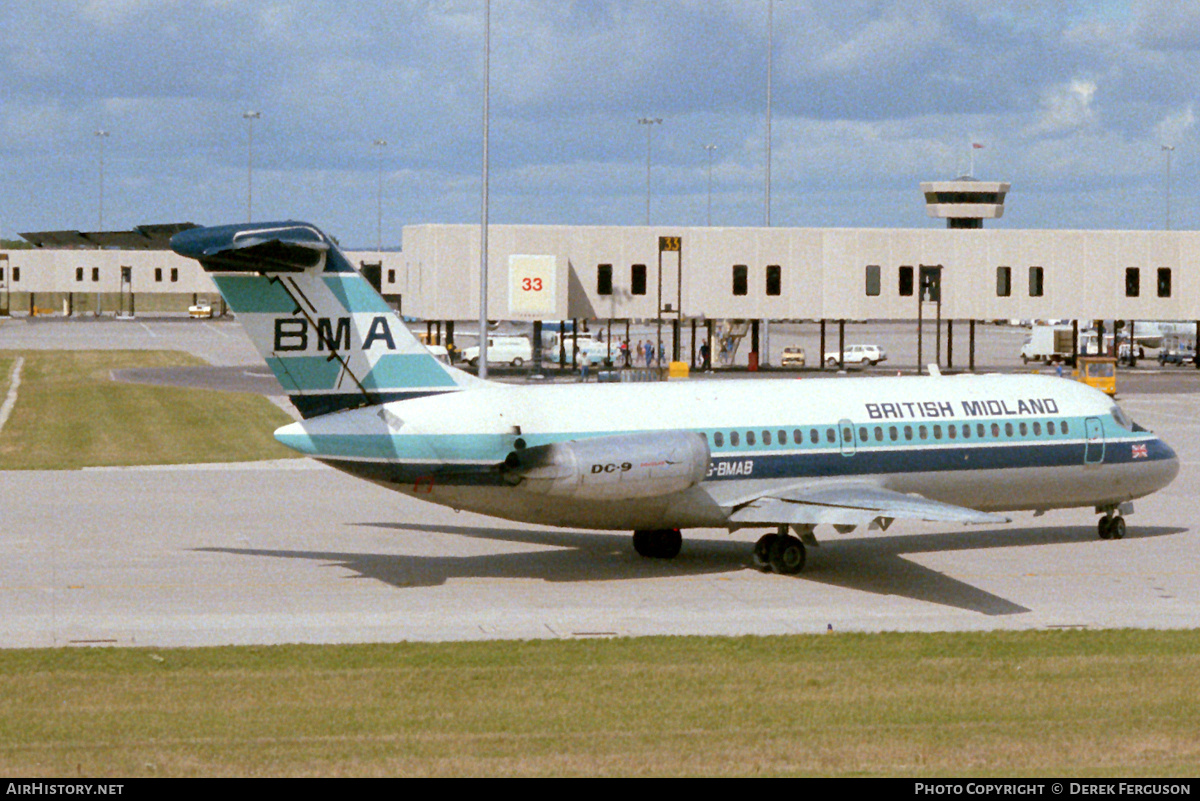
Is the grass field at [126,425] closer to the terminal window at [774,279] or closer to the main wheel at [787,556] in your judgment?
the main wheel at [787,556]

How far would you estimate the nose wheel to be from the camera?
30.1 meters

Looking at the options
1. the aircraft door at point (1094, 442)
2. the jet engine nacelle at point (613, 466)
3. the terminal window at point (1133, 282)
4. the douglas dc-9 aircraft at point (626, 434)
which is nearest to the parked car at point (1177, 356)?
the terminal window at point (1133, 282)

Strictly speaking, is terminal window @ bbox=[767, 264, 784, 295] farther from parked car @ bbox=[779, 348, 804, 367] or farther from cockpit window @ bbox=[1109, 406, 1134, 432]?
cockpit window @ bbox=[1109, 406, 1134, 432]

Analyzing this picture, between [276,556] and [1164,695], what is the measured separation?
15.2 m

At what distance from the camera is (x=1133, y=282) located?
84312 mm

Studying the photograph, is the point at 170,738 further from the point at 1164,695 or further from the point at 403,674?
the point at 1164,695

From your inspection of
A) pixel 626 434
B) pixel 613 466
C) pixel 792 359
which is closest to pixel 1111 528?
pixel 626 434

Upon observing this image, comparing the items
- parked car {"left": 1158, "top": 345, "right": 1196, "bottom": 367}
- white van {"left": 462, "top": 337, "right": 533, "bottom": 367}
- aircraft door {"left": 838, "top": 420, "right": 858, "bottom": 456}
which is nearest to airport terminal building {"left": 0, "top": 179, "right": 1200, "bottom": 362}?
white van {"left": 462, "top": 337, "right": 533, "bottom": 367}

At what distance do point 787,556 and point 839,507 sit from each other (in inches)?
65.6

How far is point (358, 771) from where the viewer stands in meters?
13.8

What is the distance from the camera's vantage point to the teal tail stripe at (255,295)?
2305cm

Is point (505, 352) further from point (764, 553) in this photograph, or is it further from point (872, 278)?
point (764, 553)

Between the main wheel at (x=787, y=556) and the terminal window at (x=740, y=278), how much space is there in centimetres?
5606

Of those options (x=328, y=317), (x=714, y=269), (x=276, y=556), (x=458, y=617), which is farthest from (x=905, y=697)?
(x=714, y=269)
